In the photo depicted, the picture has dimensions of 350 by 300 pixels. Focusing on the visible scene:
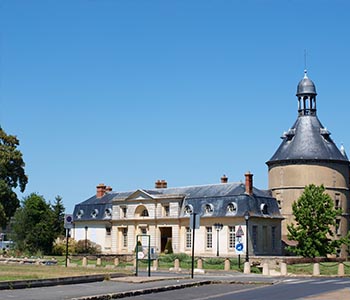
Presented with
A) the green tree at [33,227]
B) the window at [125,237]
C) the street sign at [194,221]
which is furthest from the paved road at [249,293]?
the window at [125,237]

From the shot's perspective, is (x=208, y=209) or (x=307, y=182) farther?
(x=307, y=182)

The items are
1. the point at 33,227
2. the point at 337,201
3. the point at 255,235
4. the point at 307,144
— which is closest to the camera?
the point at 255,235

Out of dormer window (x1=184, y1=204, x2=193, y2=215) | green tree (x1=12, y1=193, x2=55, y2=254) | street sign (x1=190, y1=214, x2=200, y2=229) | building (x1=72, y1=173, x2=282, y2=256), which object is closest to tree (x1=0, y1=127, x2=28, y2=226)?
green tree (x1=12, y1=193, x2=55, y2=254)

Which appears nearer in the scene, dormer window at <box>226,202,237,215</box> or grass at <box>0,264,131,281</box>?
grass at <box>0,264,131,281</box>

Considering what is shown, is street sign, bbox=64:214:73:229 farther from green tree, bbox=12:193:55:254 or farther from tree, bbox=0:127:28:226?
green tree, bbox=12:193:55:254

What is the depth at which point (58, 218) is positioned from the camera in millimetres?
63094

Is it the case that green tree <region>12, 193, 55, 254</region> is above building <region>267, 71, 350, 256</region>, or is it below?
below

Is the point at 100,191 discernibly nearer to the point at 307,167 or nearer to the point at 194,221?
the point at 307,167

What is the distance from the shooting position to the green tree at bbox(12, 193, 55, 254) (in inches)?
2411

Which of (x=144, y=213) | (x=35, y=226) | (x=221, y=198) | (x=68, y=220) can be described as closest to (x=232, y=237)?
(x=221, y=198)

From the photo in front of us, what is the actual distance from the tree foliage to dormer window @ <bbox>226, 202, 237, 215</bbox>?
55.0 ft

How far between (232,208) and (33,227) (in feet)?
63.6

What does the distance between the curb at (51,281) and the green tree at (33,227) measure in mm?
37735

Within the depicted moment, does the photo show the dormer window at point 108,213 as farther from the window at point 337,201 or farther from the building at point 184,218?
the window at point 337,201
